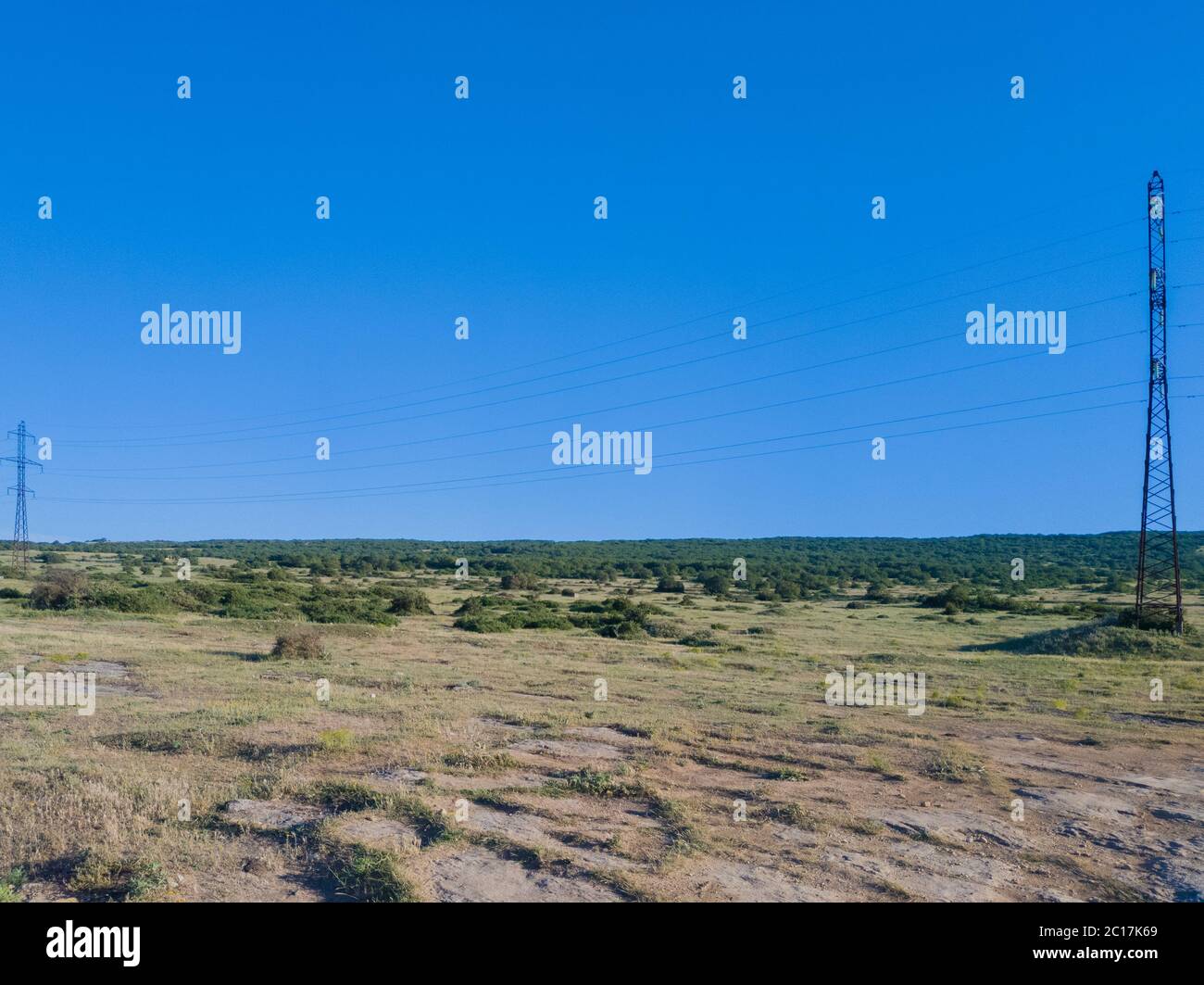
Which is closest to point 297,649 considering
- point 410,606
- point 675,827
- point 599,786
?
point 599,786

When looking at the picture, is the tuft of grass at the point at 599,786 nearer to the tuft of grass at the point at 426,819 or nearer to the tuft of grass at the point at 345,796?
the tuft of grass at the point at 426,819

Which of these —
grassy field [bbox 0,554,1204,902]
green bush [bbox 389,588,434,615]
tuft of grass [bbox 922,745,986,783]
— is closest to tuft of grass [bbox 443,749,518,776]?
grassy field [bbox 0,554,1204,902]

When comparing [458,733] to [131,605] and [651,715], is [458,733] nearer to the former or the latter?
[651,715]

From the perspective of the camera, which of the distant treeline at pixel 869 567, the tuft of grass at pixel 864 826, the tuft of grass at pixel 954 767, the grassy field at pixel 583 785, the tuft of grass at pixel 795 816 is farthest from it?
the distant treeline at pixel 869 567

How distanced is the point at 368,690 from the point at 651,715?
20.2ft

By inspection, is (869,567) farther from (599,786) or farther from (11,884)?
(11,884)

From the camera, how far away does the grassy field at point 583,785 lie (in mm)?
7992

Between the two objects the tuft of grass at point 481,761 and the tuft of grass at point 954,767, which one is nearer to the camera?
the tuft of grass at point 481,761

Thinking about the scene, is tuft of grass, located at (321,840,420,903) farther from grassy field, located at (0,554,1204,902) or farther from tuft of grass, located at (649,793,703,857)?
tuft of grass, located at (649,793,703,857)

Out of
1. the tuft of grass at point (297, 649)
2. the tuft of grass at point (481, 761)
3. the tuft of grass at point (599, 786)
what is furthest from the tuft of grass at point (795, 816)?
the tuft of grass at point (297, 649)

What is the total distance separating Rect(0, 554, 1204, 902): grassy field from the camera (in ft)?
26.2

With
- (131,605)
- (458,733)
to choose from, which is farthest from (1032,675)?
(131,605)
